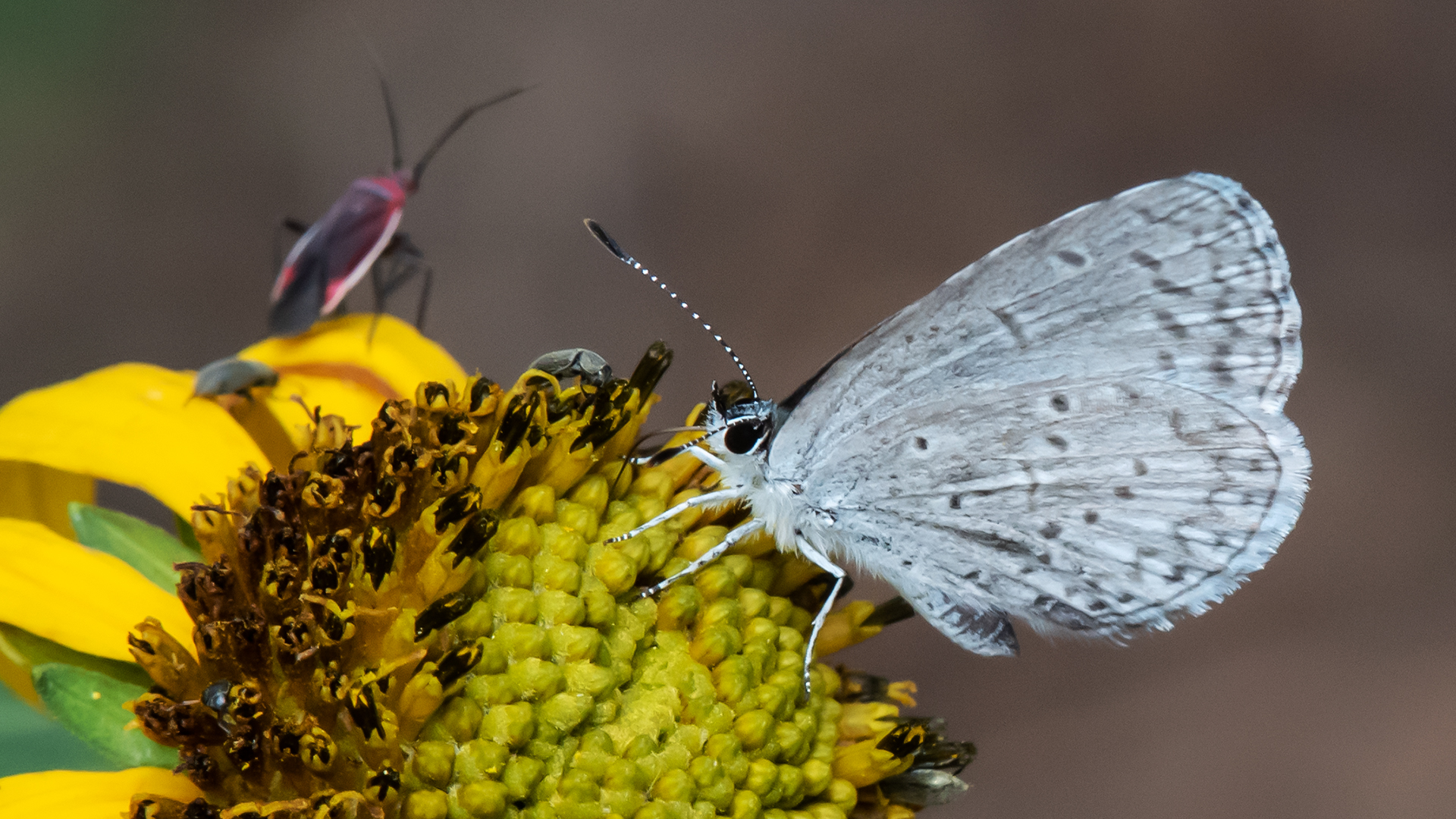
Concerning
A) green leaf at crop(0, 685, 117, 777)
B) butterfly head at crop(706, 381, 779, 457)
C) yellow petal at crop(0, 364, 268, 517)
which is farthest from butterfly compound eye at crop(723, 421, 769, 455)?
green leaf at crop(0, 685, 117, 777)

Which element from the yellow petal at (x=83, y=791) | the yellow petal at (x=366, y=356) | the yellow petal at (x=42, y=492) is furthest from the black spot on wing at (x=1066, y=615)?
the yellow petal at (x=42, y=492)

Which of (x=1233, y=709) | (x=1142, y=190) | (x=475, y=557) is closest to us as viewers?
(x=475, y=557)

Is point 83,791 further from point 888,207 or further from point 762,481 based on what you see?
point 888,207

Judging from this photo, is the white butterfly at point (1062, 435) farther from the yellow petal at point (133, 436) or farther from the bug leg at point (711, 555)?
the yellow petal at point (133, 436)

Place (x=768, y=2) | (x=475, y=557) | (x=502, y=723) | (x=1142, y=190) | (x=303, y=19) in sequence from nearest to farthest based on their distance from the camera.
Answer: (x=502, y=723)
(x=475, y=557)
(x=1142, y=190)
(x=303, y=19)
(x=768, y=2)

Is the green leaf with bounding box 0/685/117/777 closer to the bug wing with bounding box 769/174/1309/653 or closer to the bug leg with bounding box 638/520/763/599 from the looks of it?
the bug leg with bounding box 638/520/763/599

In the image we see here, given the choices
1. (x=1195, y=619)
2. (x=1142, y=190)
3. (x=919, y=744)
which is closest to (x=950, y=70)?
(x=1195, y=619)

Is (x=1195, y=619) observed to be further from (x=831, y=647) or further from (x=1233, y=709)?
(x=831, y=647)
